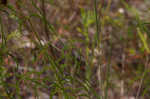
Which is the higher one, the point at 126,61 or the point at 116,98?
the point at 126,61

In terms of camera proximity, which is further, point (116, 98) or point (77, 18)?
point (77, 18)

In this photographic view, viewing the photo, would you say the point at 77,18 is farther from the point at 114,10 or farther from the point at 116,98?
the point at 116,98

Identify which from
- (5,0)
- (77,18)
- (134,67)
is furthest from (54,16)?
(5,0)

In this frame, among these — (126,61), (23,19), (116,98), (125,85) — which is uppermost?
(23,19)

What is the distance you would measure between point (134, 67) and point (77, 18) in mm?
856

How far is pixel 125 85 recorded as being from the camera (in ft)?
6.73

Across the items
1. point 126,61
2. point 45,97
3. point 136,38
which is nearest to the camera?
point 45,97

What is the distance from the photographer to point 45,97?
77.9 inches

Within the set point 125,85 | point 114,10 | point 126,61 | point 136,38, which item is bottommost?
point 125,85

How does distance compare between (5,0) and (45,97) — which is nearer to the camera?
(5,0)

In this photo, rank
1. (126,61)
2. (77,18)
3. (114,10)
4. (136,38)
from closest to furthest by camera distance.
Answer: (126,61) < (136,38) < (77,18) < (114,10)

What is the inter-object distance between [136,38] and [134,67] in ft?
1.09

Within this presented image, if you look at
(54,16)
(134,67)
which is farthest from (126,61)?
(54,16)

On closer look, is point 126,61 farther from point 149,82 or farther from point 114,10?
point 114,10
